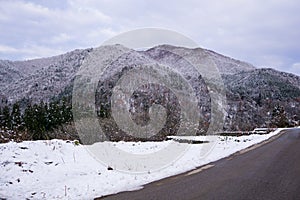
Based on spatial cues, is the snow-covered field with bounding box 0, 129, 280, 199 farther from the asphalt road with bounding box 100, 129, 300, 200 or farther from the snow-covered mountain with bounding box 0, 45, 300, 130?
the snow-covered mountain with bounding box 0, 45, 300, 130

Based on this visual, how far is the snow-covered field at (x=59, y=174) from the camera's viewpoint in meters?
6.04

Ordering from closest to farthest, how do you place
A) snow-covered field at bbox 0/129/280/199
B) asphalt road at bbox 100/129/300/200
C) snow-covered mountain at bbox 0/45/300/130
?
asphalt road at bbox 100/129/300/200, snow-covered field at bbox 0/129/280/199, snow-covered mountain at bbox 0/45/300/130

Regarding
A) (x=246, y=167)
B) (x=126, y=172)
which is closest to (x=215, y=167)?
(x=246, y=167)

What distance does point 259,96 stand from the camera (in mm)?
150250

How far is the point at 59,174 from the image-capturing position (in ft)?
25.2

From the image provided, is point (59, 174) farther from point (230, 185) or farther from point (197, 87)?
point (197, 87)

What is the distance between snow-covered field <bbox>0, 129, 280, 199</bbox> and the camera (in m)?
6.04

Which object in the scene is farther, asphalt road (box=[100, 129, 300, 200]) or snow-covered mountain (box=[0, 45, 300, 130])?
snow-covered mountain (box=[0, 45, 300, 130])

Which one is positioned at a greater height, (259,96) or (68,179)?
(259,96)

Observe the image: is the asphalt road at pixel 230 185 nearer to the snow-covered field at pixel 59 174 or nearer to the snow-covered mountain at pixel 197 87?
the snow-covered field at pixel 59 174

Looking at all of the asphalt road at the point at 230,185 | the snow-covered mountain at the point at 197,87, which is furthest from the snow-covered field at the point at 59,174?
the snow-covered mountain at the point at 197,87

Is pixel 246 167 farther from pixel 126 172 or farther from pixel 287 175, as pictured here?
pixel 126 172

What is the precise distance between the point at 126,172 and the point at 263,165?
3.91 meters

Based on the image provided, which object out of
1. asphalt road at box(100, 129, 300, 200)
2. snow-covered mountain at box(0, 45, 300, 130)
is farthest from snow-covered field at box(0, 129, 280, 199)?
snow-covered mountain at box(0, 45, 300, 130)
